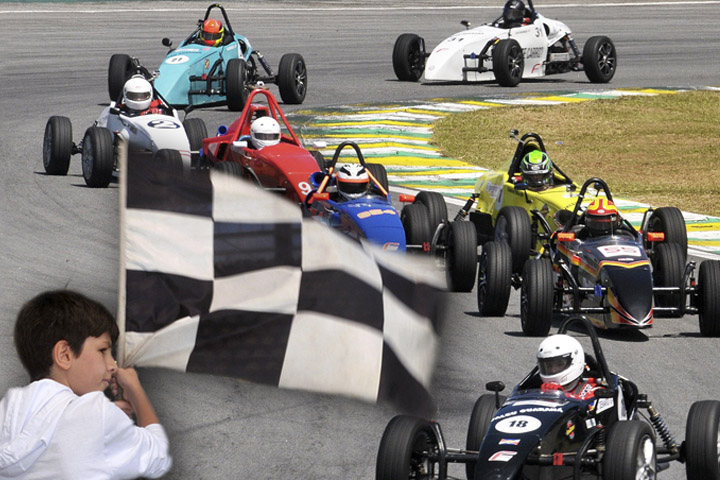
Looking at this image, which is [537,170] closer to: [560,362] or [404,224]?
[404,224]

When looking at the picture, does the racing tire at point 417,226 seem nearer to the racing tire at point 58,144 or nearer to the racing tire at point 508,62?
the racing tire at point 58,144

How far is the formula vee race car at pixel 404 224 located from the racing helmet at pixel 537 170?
0.91 m

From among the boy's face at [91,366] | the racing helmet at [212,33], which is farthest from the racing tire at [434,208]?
the boy's face at [91,366]

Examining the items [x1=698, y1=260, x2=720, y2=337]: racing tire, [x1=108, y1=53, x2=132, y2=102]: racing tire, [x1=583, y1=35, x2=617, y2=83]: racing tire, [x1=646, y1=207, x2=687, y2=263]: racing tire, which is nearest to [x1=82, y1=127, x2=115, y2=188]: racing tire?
[x1=108, y1=53, x2=132, y2=102]: racing tire

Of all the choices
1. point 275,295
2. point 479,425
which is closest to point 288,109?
point 479,425

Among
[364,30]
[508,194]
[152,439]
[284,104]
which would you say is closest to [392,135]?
[284,104]

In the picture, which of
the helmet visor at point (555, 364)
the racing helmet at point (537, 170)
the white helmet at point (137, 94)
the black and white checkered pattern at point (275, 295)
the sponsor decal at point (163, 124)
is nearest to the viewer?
the black and white checkered pattern at point (275, 295)

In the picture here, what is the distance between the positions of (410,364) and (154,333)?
0.72 m

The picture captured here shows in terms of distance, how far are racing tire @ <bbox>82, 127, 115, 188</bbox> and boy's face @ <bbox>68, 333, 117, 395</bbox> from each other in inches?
489

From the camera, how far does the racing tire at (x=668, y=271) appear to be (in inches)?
424

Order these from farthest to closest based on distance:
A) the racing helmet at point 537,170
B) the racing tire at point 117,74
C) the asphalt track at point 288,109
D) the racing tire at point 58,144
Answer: the racing tire at point 117,74 < the racing tire at point 58,144 < the racing helmet at point 537,170 < the asphalt track at point 288,109

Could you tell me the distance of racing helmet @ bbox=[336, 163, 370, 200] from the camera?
12.2 m

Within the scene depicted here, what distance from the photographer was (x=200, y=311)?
3684 millimetres

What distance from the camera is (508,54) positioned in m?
23.9
